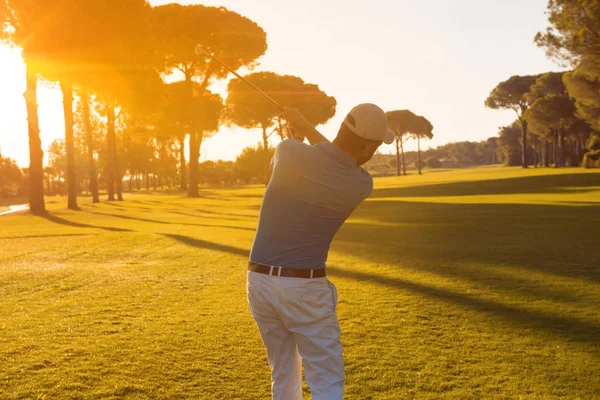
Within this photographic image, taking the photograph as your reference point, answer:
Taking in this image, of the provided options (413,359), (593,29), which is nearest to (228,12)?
(593,29)

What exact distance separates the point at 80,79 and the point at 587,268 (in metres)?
33.1

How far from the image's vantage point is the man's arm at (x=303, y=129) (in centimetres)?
460

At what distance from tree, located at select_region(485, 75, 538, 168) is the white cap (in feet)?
299

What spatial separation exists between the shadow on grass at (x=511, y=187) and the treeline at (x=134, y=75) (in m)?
15.2

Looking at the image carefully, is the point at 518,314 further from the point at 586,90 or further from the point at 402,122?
the point at 402,122

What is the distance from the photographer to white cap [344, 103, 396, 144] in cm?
381

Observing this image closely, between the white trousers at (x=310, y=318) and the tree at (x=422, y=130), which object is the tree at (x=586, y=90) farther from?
the white trousers at (x=310, y=318)

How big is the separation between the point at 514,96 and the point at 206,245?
272 ft

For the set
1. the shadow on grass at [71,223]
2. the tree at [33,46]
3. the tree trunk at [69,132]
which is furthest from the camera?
the tree trunk at [69,132]

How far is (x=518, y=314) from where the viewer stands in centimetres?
883

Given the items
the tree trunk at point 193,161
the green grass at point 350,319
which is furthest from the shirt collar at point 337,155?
the tree trunk at point 193,161

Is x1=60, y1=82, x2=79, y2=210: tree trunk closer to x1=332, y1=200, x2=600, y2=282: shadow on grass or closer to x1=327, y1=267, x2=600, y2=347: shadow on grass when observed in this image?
x1=332, y1=200, x2=600, y2=282: shadow on grass

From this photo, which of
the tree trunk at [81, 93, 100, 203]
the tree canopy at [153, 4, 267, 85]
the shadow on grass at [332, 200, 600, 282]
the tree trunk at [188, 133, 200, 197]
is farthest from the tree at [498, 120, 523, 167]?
the shadow on grass at [332, 200, 600, 282]

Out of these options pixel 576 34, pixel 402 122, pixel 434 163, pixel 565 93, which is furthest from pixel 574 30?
pixel 434 163
